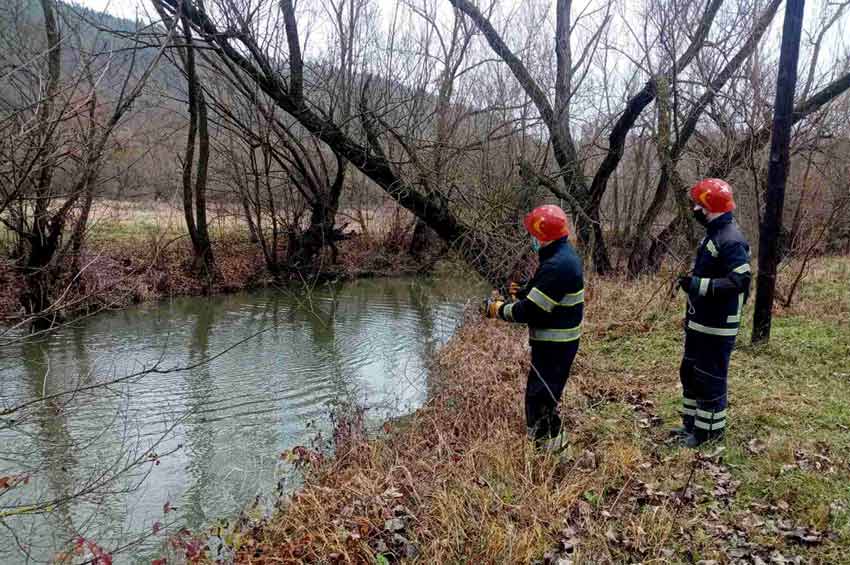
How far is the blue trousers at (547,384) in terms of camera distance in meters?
4.33

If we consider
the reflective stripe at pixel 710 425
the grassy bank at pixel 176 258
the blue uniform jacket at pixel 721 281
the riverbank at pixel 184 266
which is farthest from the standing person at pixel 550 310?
the grassy bank at pixel 176 258

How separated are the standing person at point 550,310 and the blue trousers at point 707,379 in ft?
3.34

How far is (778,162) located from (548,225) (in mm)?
3996

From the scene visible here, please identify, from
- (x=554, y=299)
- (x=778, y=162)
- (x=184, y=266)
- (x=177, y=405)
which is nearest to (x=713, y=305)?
(x=554, y=299)

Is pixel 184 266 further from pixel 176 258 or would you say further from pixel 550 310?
pixel 550 310

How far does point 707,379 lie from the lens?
14.5 feet

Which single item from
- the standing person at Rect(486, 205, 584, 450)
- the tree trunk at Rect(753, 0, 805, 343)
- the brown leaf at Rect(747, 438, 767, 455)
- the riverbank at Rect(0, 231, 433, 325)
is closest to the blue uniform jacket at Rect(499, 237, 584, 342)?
the standing person at Rect(486, 205, 584, 450)

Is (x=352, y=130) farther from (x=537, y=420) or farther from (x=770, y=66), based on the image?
(x=537, y=420)

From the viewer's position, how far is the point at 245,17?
9750mm

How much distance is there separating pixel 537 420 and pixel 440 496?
1.07 meters

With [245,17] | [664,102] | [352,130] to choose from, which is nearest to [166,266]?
[352,130]

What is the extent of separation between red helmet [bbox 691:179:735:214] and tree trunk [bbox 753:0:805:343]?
8.75 feet

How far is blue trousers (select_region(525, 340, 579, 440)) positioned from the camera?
4.33m

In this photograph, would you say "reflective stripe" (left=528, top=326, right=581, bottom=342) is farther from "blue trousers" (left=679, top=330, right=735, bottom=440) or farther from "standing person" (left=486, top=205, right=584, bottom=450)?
"blue trousers" (left=679, top=330, right=735, bottom=440)
